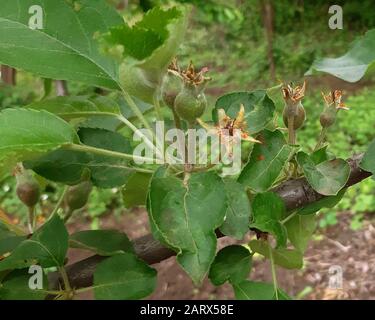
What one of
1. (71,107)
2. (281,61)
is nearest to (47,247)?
(71,107)

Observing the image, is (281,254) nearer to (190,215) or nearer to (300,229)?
(300,229)

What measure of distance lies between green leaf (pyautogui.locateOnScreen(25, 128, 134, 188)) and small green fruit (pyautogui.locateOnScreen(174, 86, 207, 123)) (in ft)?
0.47

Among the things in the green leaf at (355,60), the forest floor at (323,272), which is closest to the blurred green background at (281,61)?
the forest floor at (323,272)

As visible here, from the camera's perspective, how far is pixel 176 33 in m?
0.44

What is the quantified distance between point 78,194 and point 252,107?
0.81 ft

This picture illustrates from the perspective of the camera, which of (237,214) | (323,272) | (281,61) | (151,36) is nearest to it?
(151,36)

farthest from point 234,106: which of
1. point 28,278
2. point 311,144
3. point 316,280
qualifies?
point 311,144

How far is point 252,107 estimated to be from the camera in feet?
1.88

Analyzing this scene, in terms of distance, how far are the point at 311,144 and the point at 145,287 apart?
2.99 m

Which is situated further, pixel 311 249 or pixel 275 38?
pixel 275 38

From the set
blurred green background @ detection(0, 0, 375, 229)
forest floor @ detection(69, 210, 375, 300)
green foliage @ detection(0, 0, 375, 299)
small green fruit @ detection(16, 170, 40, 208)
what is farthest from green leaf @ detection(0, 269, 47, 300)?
blurred green background @ detection(0, 0, 375, 229)

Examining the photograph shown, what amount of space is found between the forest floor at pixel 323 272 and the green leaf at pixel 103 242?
180 centimetres

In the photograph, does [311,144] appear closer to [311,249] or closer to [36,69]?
[311,249]

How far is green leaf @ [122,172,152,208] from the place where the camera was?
595 millimetres
